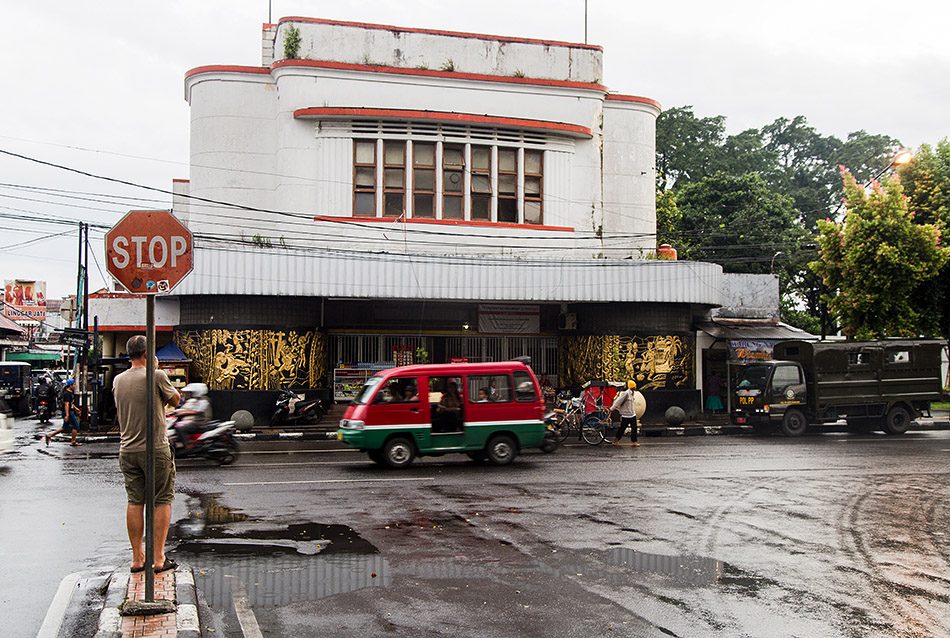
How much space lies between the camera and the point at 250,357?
26422 mm

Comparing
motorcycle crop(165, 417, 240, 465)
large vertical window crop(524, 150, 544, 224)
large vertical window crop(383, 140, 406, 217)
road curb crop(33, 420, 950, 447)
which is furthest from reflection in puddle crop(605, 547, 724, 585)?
large vertical window crop(524, 150, 544, 224)

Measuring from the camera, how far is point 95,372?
85.7ft

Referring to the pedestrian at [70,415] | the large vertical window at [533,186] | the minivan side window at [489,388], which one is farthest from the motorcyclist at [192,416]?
the large vertical window at [533,186]

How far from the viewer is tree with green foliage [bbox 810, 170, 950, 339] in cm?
2912

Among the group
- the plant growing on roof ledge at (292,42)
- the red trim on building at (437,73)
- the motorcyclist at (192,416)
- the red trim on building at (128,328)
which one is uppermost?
the plant growing on roof ledge at (292,42)

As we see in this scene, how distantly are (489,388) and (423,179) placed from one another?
13.0 metres

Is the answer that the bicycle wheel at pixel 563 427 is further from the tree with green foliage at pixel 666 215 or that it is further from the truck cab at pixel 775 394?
the tree with green foliage at pixel 666 215

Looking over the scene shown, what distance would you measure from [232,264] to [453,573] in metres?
18.7

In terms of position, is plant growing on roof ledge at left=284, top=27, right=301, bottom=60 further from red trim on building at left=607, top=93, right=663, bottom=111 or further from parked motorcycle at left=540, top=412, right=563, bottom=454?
parked motorcycle at left=540, top=412, right=563, bottom=454

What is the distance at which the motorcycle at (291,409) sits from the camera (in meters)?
26.0

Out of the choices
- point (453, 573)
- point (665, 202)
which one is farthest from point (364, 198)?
point (665, 202)

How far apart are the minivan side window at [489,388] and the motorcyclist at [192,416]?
5.14 meters

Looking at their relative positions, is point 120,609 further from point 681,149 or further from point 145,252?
point 681,149

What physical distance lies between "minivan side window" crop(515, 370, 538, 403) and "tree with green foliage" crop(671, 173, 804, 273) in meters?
33.6
